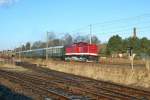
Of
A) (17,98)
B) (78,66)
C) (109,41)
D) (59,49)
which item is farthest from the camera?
(109,41)

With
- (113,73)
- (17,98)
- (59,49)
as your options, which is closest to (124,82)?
(113,73)

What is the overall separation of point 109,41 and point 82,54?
90.7 feet

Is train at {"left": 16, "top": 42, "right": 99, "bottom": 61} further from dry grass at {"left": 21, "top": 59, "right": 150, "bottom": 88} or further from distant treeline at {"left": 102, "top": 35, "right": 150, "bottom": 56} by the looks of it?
dry grass at {"left": 21, "top": 59, "right": 150, "bottom": 88}

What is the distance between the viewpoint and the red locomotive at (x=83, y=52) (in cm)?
6419

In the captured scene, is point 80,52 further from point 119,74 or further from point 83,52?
point 119,74

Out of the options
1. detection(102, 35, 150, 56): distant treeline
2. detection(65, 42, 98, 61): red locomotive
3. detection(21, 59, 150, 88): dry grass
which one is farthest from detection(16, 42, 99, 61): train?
detection(21, 59, 150, 88): dry grass

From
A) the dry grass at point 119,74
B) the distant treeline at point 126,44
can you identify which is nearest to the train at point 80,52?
the distant treeline at point 126,44

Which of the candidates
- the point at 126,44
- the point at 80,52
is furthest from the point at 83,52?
the point at 126,44

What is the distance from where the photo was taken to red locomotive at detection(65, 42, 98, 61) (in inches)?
2527

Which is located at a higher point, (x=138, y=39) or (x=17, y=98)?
(x=138, y=39)

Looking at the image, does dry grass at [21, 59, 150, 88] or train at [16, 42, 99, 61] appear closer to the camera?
dry grass at [21, 59, 150, 88]

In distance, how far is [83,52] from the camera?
64625 mm

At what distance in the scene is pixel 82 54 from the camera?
6512cm

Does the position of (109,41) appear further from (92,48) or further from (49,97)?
(49,97)
